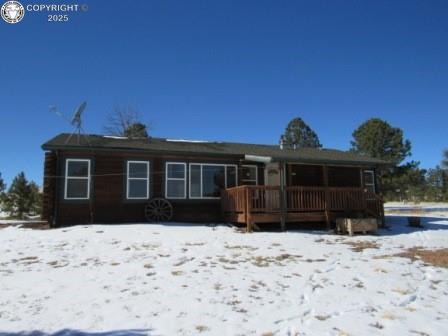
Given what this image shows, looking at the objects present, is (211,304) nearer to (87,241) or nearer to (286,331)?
(286,331)

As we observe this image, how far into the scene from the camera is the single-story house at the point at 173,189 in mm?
13703

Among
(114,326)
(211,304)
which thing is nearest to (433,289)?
(211,304)

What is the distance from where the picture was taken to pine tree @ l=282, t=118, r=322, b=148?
44.0 meters

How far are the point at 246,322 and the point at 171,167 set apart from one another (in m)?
11.2

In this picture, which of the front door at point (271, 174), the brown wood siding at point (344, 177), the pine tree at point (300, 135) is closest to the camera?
the front door at point (271, 174)

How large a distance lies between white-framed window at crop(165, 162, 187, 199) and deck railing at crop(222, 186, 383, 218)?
1.79 meters

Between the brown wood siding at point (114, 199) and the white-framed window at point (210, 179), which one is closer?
the brown wood siding at point (114, 199)

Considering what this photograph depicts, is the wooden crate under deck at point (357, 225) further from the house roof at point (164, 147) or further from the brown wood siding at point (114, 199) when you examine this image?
the brown wood siding at point (114, 199)

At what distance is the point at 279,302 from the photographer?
5.47 metres

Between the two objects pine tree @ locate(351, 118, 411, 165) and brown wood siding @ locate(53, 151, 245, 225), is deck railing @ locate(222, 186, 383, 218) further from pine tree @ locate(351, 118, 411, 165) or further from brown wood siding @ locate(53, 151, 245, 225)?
pine tree @ locate(351, 118, 411, 165)

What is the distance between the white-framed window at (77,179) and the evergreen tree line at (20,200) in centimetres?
1007

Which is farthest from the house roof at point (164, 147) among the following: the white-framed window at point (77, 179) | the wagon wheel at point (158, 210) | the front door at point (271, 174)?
the wagon wheel at point (158, 210)

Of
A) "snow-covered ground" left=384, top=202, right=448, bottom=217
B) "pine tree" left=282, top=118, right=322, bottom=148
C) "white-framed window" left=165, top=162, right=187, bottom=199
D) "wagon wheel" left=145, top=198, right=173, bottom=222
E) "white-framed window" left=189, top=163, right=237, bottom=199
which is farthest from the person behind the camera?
"pine tree" left=282, top=118, right=322, bottom=148

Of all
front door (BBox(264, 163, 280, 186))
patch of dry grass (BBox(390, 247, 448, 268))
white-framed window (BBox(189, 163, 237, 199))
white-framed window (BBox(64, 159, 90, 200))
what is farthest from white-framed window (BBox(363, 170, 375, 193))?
white-framed window (BBox(64, 159, 90, 200))
